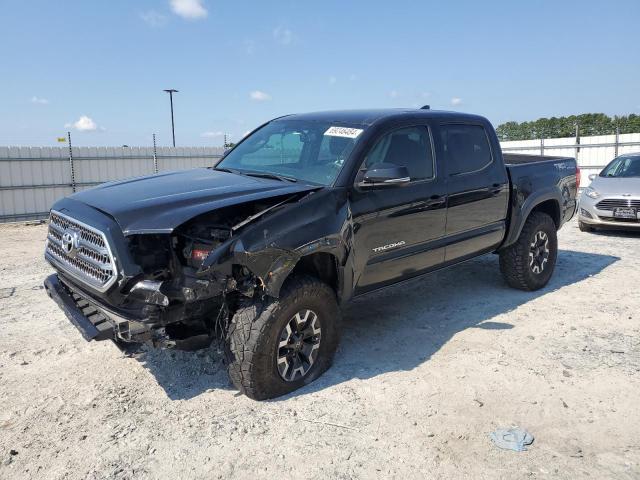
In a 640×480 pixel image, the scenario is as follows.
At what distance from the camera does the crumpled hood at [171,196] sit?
9.82 ft

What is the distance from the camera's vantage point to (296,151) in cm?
432

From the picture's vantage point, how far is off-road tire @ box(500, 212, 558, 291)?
18.6ft

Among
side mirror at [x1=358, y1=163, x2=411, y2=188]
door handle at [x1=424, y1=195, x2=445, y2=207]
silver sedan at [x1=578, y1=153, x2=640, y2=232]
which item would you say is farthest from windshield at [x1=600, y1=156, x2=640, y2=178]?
side mirror at [x1=358, y1=163, x2=411, y2=188]

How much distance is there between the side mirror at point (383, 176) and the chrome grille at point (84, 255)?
1.84 m

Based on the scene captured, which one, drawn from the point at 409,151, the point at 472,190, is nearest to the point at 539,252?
the point at 472,190

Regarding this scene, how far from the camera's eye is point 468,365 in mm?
3984

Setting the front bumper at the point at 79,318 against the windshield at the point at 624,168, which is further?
the windshield at the point at 624,168

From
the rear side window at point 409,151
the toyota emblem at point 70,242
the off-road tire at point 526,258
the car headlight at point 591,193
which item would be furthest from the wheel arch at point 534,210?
the toyota emblem at point 70,242

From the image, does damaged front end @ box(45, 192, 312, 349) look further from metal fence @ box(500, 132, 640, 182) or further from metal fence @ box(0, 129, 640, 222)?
metal fence @ box(500, 132, 640, 182)

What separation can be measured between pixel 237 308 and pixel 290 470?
1.12m

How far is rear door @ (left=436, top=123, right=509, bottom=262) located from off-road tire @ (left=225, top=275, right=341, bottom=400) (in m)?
1.81

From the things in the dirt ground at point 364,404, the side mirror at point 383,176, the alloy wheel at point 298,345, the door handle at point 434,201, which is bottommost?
the dirt ground at point 364,404

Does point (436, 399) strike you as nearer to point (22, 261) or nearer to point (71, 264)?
point (71, 264)

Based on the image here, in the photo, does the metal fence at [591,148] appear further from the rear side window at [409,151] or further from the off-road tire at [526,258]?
the rear side window at [409,151]
